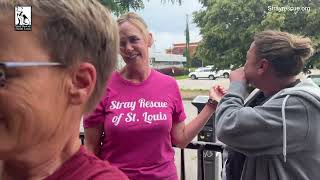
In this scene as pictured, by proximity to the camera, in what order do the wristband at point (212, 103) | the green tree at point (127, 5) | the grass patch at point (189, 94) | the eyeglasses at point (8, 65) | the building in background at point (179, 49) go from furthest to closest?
the building in background at point (179, 49)
the green tree at point (127, 5)
the grass patch at point (189, 94)
the wristband at point (212, 103)
the eyeglasses at point (8, 65)

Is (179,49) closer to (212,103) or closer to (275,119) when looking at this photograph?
(212,103)

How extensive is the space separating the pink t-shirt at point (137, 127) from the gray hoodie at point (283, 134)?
333 mm

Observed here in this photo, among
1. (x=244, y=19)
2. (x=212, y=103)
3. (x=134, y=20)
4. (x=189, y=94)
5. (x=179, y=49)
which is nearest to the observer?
(x=134, y=20)

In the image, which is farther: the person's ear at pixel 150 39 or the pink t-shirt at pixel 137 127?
the person's ear at pixel 150 39

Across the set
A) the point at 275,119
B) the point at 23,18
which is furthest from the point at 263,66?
the point at 23,18

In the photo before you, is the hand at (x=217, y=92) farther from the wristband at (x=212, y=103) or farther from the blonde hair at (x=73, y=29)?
the blonde hair at (x=73, y=29)

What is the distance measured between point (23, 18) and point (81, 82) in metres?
0.16

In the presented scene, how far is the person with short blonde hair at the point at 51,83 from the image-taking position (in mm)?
734

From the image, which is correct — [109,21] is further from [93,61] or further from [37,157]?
[37,157]

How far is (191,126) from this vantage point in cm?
221

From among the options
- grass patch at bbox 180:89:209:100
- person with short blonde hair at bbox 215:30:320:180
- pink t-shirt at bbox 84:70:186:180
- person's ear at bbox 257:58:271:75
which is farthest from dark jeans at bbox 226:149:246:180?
grass patch at bbox 180:89:209:100

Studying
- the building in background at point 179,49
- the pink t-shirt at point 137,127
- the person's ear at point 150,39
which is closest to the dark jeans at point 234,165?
the pink t-shirt at point 137,127

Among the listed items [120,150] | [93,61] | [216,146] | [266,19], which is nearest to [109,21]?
[93,61]

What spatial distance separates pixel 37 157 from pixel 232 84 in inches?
54.8
